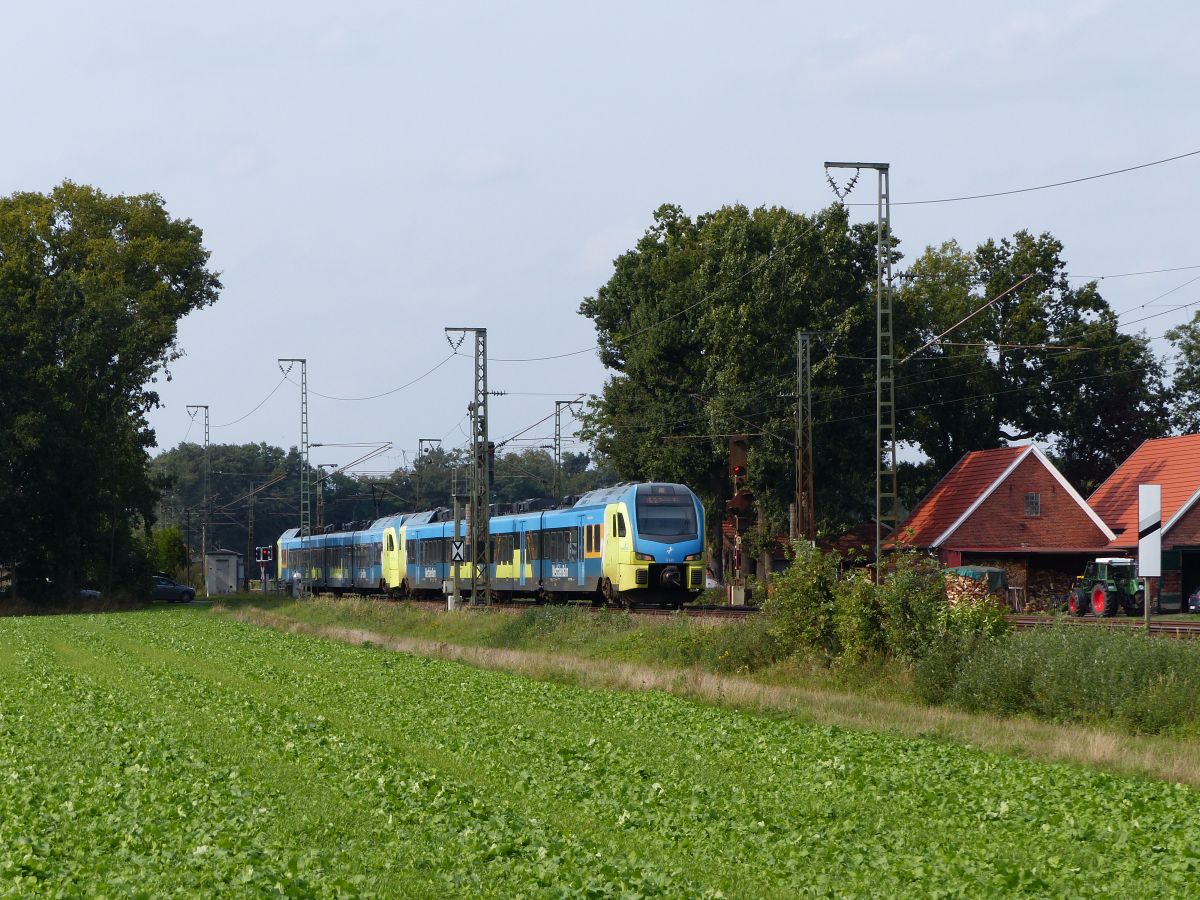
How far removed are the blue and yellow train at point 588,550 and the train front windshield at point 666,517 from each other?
28 millimetres

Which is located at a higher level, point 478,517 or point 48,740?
point 478,517

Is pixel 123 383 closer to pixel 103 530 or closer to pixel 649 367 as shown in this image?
pixel 103 530

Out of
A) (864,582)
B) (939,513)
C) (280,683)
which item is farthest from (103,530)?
(864,582)

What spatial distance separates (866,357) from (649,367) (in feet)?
35.4

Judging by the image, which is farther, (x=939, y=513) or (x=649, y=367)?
(x=649, y=367)

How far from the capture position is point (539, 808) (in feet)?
43.9

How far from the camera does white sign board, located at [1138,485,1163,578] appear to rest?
22.5 metres

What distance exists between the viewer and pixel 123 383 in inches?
2579

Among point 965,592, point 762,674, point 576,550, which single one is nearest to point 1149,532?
point 965,592

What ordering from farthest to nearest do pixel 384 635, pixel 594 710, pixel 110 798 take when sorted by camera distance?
pixel 384 635, pixel 594 710, pixel 110 798

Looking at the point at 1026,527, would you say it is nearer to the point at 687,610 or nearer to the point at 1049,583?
the point at 1049,583

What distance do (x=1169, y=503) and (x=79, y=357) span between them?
42.9 metres

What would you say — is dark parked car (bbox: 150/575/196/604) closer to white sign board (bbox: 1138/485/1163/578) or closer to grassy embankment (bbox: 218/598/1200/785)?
grassy embankment (bbox: 218/598/1200/785)

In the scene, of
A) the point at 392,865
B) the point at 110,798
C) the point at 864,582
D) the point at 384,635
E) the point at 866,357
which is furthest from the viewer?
the point at 866,357
